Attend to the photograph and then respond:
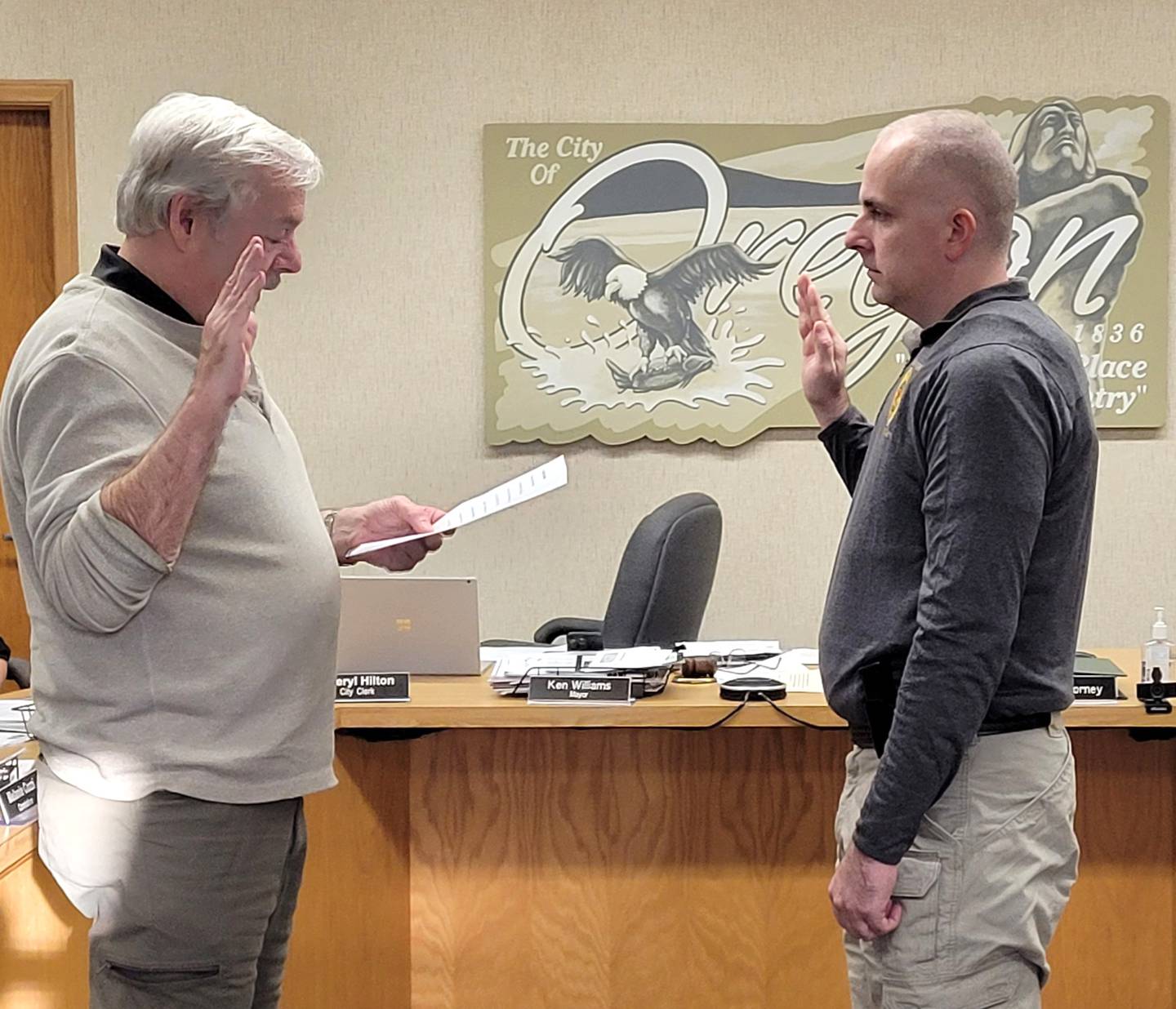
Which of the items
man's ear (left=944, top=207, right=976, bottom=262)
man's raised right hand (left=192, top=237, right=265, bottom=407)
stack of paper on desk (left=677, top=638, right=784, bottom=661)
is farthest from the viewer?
stack of paper on desk (left=677, top=638, right=784, bottom=661)

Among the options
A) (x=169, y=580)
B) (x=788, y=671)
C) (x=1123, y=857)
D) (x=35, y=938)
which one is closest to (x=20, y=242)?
(x=788, y=671)

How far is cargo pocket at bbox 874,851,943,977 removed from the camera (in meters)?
1.42

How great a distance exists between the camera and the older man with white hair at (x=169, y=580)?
1.30m

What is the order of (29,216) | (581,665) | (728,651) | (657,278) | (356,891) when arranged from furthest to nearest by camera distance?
(29,216) < (657,278) < (728,651) < (581,665) < (356,891)

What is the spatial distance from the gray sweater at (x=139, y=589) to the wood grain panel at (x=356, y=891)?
0.80m

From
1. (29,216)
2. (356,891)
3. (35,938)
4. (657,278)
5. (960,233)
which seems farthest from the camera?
(29,216)

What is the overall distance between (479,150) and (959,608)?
3.00m

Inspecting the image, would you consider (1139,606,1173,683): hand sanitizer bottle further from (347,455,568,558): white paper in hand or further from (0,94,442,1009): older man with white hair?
(0,94,442,1009): older man with white hair

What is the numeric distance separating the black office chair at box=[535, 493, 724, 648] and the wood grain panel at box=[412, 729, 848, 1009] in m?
0.63

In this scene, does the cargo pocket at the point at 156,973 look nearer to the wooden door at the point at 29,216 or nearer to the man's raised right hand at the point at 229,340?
the man's raised right hand at the point at 229,340

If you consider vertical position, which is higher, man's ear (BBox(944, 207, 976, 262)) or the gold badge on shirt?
man's ear (BBox(944, 207, 976, 262))

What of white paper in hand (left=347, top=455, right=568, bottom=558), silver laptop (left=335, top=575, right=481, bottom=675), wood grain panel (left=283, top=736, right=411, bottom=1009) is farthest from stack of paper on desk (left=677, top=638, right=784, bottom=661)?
white paper in hand (left=347, top=455, right=568, bottom=558)

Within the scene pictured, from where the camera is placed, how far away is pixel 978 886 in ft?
4.67

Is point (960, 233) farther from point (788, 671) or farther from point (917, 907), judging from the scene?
point (788, 671)
